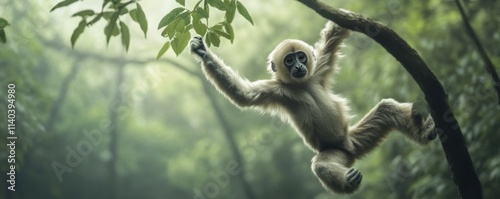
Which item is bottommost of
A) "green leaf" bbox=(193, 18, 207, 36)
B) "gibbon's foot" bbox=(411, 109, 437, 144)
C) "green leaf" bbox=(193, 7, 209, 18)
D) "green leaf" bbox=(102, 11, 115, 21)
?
"gibbon's foot" bbox=(411, 109, 437, 144)

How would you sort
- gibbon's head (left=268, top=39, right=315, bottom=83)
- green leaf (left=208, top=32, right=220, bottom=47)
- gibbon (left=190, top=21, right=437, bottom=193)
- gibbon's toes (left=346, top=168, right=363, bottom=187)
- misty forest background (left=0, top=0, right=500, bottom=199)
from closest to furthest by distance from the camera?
green leaf (left=208, top=32, right=220, bottom=47)
gibbon's toes (left=346, top=168, right=363, bottom=187)
gibbon (left=190, top=21, right=437, bottom=193)
gibbon's head (left=268, top=39, right=315, bottom=83)
misty forest background (left=0, top=0, right=500, bottom=199)

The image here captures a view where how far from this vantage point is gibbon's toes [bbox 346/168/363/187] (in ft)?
14.1

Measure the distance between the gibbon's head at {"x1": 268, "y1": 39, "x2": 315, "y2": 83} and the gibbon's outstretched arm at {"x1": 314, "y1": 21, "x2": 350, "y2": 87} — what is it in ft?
0.54

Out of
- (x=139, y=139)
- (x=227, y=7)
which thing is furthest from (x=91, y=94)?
(x=227, y=7)

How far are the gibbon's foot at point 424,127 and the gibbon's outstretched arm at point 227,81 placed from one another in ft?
4.85

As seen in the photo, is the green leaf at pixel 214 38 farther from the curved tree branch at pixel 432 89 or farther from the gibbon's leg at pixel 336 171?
the gibbon's leg at pixel 336 171

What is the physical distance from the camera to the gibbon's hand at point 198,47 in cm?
467

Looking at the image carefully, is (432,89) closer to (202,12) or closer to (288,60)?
(288,60)

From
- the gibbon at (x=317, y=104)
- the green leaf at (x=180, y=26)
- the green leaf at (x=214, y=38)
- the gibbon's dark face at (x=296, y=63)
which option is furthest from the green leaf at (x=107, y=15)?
the gibbon's dark face at (x=296, y=63)

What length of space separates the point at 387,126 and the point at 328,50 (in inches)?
40.2

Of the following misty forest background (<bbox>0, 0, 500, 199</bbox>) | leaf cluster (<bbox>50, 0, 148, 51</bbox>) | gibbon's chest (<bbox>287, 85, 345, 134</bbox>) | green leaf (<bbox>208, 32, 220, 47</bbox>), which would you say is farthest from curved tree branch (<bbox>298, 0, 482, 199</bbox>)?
misty forest background (<bbox>0, 0, 500, 199</bbox>)

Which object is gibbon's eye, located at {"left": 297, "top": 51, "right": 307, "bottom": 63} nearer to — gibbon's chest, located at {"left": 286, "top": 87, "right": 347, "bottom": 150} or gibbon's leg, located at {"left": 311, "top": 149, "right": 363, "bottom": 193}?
gibbon's chest, located at {"left": 286, "top": 87, "right": 347, "bottom": 150}

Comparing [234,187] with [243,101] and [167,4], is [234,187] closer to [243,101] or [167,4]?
[167,4]

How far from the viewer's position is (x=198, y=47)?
15.4 ft
